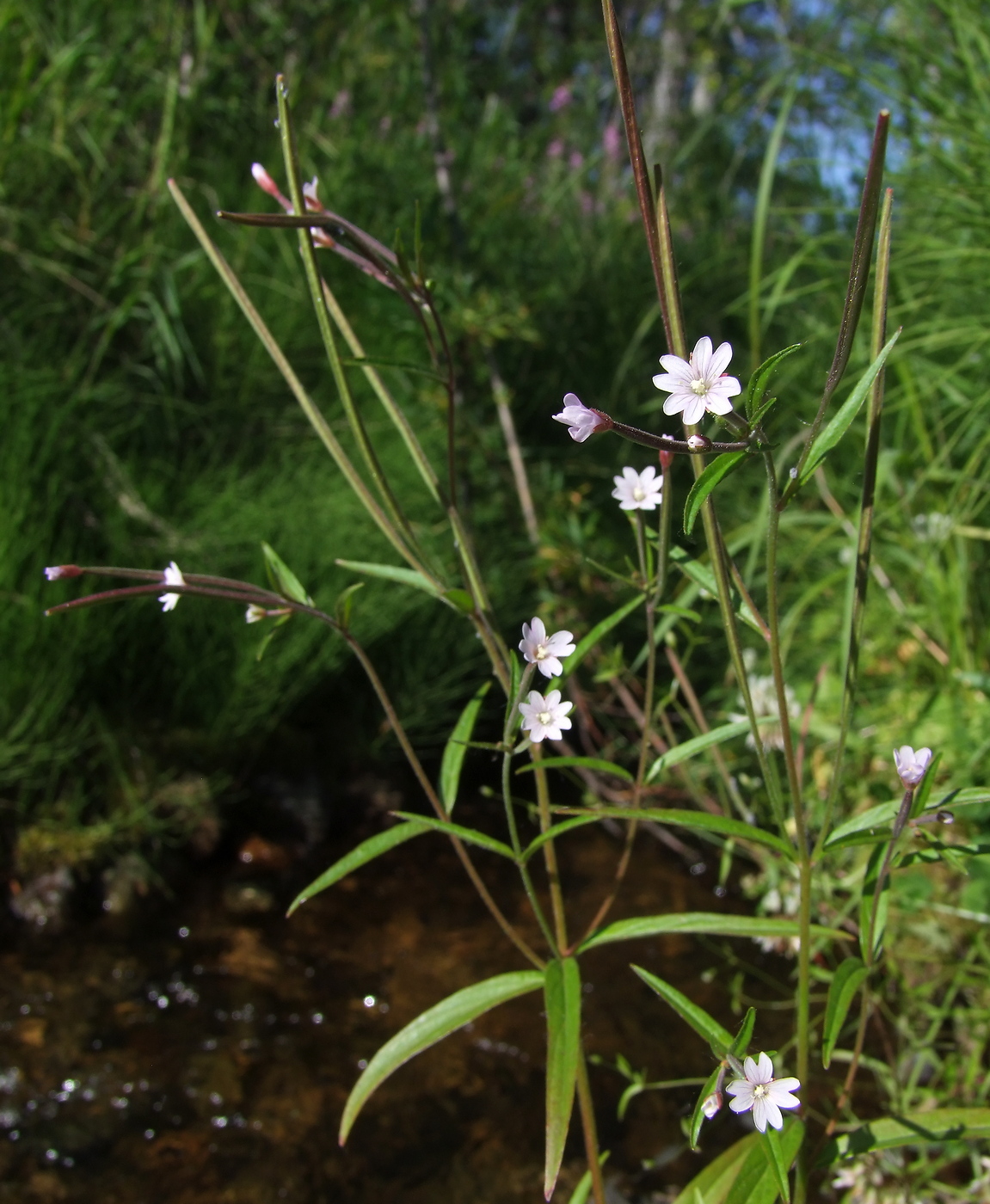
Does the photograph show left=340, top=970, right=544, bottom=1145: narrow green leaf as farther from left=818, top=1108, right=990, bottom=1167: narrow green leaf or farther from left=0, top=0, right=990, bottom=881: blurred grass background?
left=0, top=0, right=990, bottom=881: blurred grass background

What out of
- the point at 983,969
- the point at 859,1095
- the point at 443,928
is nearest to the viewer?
the point at 983,969

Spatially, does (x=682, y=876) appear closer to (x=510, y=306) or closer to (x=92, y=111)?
(x=510, y=306)

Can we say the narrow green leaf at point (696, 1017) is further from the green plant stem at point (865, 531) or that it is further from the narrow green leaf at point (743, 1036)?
the green plant stem at point (865, 531)

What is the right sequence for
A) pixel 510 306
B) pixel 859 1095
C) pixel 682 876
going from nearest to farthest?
pixel 859 1095, pixel 682 876, pixel 510 306

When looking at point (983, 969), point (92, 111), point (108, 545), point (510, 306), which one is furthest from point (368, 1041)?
point (92, 111)

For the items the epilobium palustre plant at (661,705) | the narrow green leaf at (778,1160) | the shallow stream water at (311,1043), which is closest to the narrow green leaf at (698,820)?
the epilobium palustre plant at (661,705)

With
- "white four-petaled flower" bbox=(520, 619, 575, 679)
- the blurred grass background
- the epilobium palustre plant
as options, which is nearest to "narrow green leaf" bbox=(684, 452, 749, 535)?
the epilobium palustre plant

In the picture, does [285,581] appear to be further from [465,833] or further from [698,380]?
[698,380]
